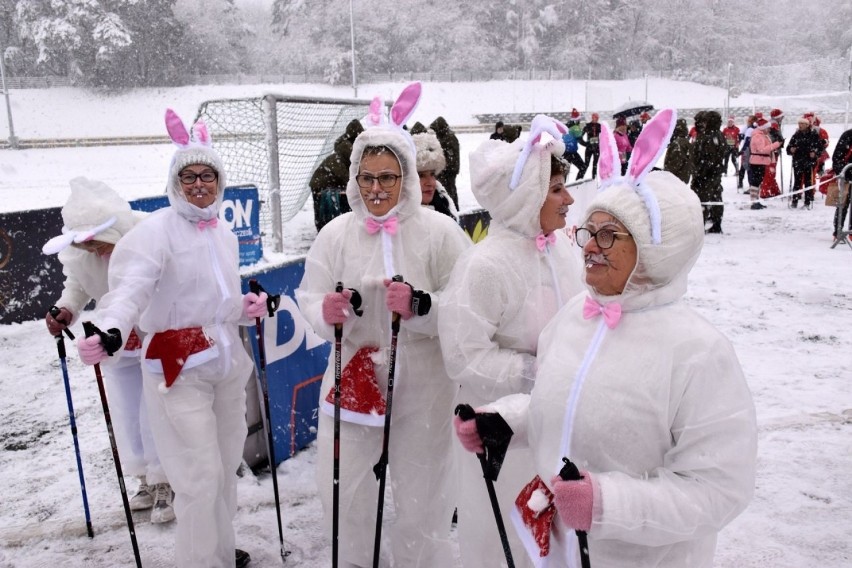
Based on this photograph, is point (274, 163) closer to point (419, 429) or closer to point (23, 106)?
point (419, 429)

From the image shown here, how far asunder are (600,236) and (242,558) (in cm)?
271

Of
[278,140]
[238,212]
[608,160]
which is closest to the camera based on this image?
[608,160]

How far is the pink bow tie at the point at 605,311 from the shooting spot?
5.78 ft

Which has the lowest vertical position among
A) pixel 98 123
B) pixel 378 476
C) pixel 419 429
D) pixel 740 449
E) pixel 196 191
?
pixel 378 476

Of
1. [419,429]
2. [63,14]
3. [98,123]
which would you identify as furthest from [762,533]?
[63,14]

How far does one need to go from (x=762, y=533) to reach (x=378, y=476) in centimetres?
216

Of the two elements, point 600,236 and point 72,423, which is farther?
point 72,423

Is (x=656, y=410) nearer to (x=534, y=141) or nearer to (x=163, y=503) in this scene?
(x=534, y=141)

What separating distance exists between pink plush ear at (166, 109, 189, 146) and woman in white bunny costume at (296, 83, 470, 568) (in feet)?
2.74

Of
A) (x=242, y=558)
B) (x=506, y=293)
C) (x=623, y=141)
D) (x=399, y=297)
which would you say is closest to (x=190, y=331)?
(x=399, y=297)

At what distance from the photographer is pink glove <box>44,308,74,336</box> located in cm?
348

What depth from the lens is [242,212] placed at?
794 cm

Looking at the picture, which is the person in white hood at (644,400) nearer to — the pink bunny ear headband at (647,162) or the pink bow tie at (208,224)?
the pink bunny ear headband at (647,162)

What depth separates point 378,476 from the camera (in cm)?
294
